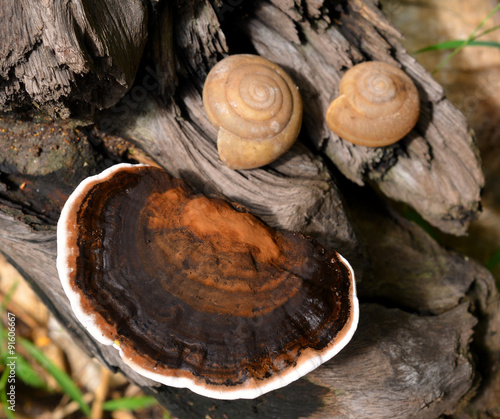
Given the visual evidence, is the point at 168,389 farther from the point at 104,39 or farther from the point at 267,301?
the point at 104,39

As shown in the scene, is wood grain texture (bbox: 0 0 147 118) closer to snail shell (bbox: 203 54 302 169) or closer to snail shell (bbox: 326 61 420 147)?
snail shell (bbox: 203 54 302 169)

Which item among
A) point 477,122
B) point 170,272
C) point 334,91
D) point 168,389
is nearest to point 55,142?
point 170,272

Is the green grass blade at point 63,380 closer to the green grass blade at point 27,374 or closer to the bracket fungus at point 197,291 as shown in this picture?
the green grass blade at point 27,374

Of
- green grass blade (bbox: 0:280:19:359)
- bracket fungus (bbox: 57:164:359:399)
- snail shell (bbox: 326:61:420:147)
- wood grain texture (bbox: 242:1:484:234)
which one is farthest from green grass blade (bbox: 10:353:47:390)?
snail shell (bbox: 326:61:420:147)

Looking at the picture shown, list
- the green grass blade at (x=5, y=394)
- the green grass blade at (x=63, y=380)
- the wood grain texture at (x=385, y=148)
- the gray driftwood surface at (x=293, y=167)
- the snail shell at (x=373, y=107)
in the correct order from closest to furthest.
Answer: the gray driftwood surface at (x=293, y=167)
the snail shell at (x=373, y=107)
the wood grain texture at (x=385, y=148)
the green grass blade at (x=5, y=394)
the green grass blade at (x=63, y=380)

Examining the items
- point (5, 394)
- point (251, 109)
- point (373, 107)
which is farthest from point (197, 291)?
point (5, 394)

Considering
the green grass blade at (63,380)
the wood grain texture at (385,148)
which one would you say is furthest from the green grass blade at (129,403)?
the wood grain texture at (385,148)

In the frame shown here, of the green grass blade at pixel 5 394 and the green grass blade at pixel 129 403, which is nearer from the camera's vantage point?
the green grass blade at pixel 5 394
